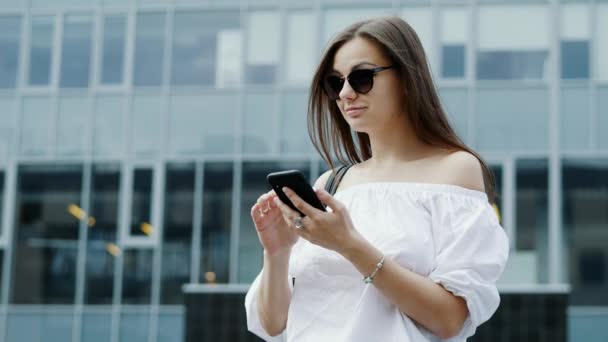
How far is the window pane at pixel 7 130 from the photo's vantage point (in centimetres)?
1789

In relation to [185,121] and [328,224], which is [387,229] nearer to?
[328,224]

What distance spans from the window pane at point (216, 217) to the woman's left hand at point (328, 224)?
14.7m

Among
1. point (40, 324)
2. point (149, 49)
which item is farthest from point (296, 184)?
point (40, 324)

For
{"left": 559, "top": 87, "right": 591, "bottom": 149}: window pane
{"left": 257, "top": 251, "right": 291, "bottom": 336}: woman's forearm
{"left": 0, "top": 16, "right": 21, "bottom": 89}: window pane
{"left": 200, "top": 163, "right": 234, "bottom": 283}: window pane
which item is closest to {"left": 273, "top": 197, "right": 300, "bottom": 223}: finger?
{"left": 257, "top": 251, "right": 291, "bottom": 336}: woman's forearm

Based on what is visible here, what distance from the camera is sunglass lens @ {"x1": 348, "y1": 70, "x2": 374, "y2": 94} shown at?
2572mm

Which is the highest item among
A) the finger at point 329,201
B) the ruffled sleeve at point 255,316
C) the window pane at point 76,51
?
the window pane at point 76,51

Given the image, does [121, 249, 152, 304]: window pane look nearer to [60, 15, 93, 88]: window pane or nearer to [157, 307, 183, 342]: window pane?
[157, 307, 183, 342]: window pane

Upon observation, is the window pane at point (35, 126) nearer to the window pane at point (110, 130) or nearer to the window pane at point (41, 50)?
the window pane at point (41, 50)

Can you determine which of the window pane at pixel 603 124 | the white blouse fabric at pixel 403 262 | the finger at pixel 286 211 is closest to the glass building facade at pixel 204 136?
the window pane at pixel 603 124

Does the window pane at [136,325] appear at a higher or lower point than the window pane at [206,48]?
lower

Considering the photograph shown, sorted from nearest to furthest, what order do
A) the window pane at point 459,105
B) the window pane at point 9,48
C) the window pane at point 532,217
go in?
the window pane at point 532,217 < the window pane at point 459,105 < the window pane at point 9,48

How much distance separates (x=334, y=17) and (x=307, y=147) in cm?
218

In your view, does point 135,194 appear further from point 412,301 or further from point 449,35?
point 412,301

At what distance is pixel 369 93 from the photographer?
259cm
